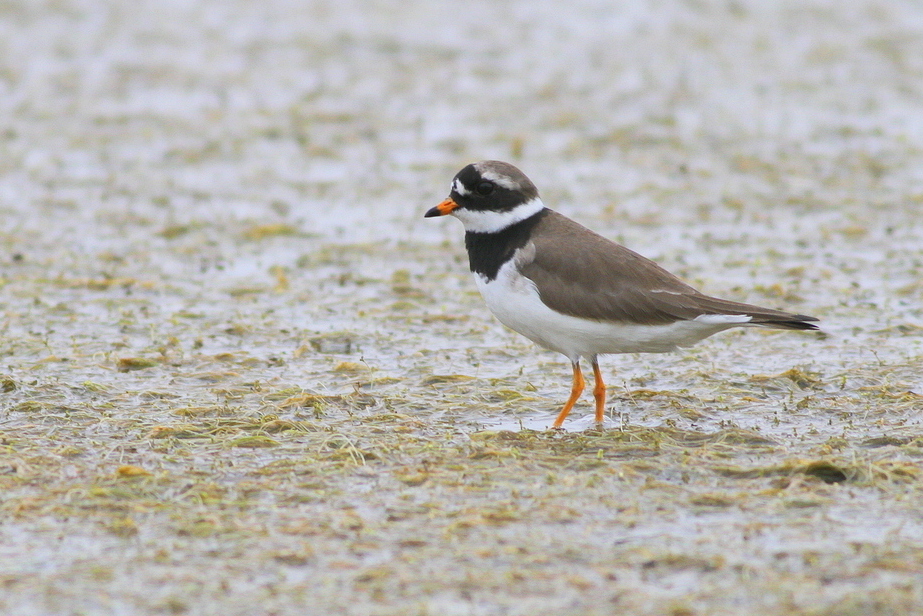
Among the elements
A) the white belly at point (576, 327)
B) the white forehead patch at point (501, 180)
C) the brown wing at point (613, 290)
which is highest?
the white forehead patch at point (501, 180)

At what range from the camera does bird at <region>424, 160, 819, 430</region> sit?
7.65m

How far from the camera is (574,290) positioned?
7.69 metres

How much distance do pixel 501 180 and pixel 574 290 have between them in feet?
3.21


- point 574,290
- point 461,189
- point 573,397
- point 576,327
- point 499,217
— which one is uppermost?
point 461,189

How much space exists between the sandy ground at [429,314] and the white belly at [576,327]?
56 cm

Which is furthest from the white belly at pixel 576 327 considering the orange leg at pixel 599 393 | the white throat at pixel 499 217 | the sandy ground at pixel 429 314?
the sandy ground at pixel 429 314

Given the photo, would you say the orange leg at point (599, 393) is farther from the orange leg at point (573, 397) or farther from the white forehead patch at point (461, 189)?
the white forehead patch at point (461, 189)

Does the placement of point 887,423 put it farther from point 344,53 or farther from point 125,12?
point 125,12

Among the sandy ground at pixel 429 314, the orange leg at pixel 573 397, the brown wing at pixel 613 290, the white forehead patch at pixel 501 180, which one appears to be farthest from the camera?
the white forehead patch at pixel 501 180

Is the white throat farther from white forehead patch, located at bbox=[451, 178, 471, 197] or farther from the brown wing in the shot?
the brown wing

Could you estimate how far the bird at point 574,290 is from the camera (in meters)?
7.65

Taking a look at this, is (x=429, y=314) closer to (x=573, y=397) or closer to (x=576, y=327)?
(x=573, y=397)

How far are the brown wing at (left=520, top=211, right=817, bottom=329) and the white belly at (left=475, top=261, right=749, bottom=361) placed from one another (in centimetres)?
5

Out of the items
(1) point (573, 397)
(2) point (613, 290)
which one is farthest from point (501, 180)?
(1) point (573, 397)
